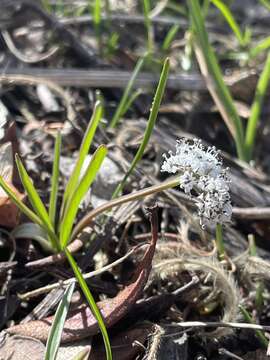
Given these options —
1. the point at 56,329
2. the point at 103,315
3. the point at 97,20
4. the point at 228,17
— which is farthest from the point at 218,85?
the point at 56,329

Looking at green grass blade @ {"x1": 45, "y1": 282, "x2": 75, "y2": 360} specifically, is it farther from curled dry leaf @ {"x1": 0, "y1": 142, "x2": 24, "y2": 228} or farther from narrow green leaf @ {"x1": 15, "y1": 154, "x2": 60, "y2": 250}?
curled dry leaf @ {"x1": 0, "y1": 142, "x2": 24, "y2": 228}

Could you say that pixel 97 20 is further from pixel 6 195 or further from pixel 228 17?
pixel 6 195

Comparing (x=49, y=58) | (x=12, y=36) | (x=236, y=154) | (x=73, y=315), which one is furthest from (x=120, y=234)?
(x=12, y=36)

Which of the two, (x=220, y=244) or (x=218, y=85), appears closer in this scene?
(x=220, y=244)

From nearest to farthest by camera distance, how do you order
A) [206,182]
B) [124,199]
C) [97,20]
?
1. [206,182]
2. [124,199]
3. [97,20]

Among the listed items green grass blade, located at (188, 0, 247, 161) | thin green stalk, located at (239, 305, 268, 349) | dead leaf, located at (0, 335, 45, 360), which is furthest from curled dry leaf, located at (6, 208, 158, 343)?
green grass blade, located at (188, 0, 247, 161)
